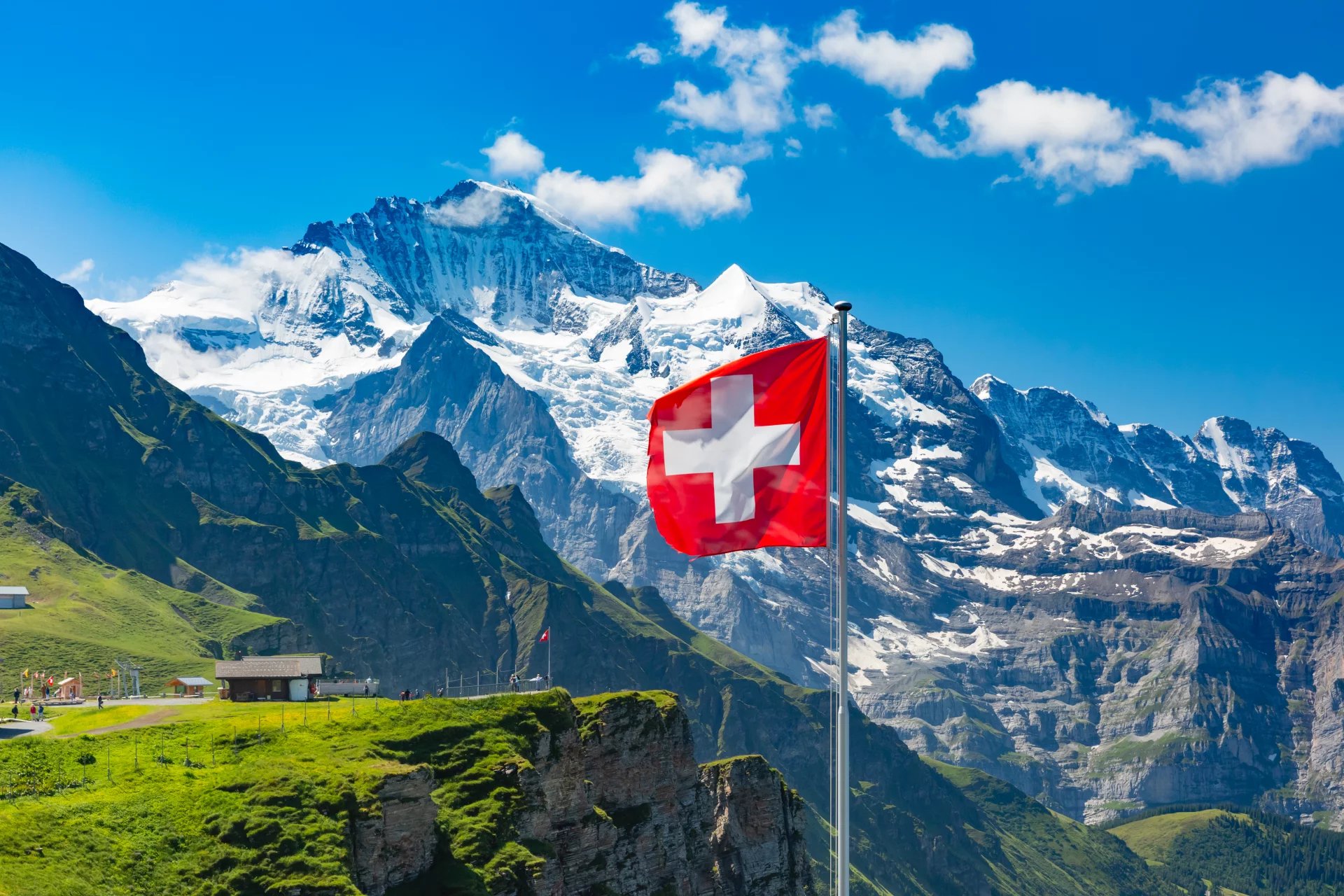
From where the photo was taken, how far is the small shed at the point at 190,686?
14025 centimetres

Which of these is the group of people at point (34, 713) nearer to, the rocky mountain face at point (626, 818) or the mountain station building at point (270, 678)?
the mountain station building at point (270, 678)

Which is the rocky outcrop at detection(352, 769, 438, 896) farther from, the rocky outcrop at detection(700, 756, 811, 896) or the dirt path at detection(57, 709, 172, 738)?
the rocky outcrop at detection(700, 756, 811, 896)

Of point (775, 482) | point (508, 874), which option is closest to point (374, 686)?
point (508, 874)

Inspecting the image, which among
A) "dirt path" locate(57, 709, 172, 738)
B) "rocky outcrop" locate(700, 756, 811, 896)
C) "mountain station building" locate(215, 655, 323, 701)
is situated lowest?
"rocky outcrop" locate(700, 756, 811, 896)

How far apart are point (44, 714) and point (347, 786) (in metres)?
47.6

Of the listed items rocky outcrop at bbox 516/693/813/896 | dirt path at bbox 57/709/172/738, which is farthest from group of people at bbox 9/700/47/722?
rocky outcrop at bbox 516/693/813/896

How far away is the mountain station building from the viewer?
11981 centimetres

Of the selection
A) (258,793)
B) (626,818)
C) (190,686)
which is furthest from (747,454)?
(190,686)

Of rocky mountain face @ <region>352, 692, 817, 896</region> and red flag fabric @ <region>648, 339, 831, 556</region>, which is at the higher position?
red flag fabric @ <region>648, 339, 831, 556</region>

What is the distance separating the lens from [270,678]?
12012 centimetres

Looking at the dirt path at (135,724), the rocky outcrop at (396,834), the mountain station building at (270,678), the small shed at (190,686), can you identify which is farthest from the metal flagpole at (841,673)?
the small shed at (190,686)

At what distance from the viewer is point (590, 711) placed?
11212 centimetres

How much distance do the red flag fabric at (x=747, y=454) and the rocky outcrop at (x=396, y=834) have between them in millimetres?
36843

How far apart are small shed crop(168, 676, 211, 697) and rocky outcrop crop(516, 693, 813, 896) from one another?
157 ft
